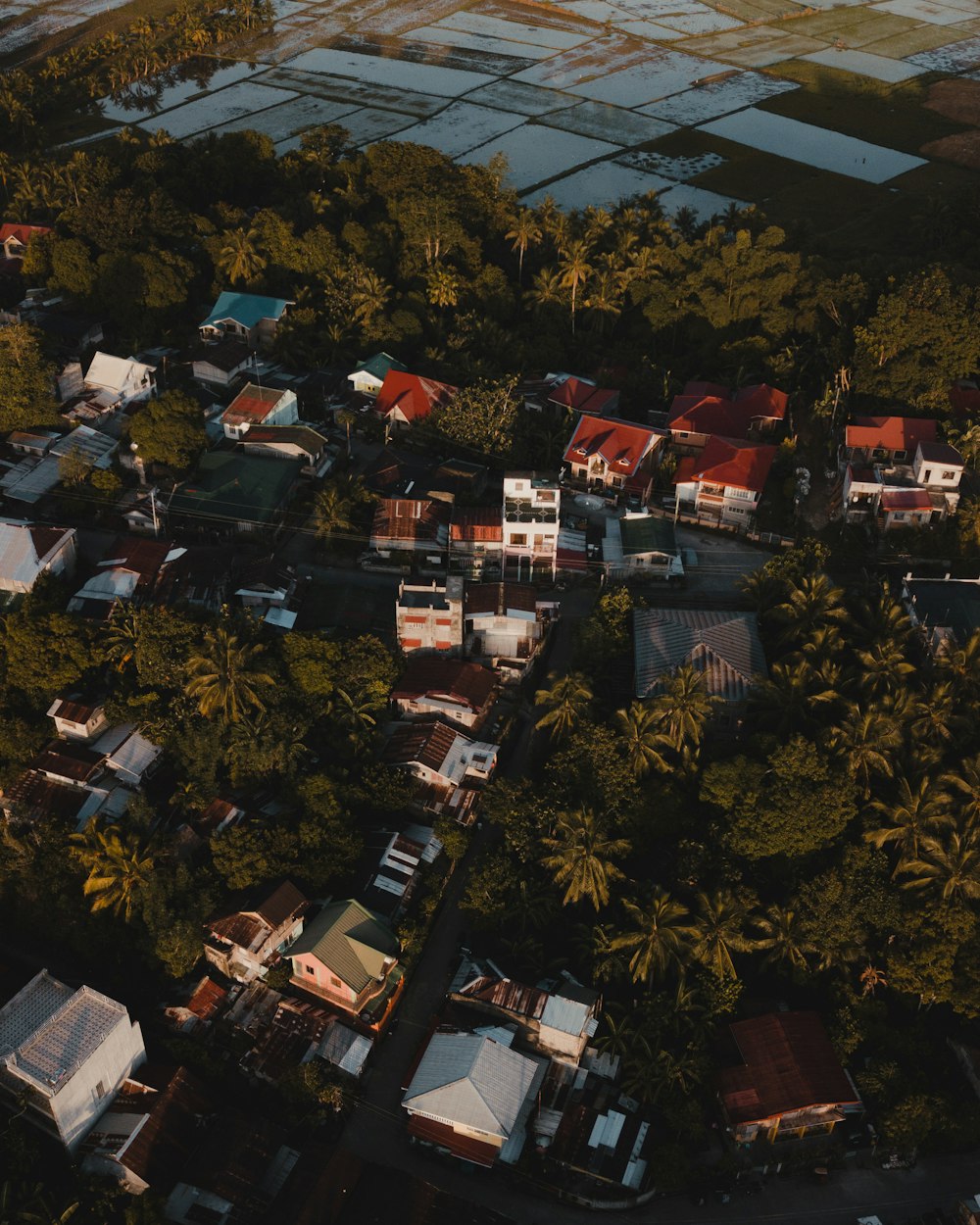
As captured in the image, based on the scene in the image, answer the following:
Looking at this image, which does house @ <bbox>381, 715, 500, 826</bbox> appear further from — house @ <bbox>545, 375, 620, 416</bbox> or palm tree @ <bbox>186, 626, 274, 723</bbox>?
house @ <bbox>545, 375, 620, 416</bbox>

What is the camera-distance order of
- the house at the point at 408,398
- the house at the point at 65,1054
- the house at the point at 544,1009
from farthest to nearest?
1. the house at the point at 408,398
2. the house at the point at 544,1009
3. the house at the point at 65,1054

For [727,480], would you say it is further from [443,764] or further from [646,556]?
[443,764]

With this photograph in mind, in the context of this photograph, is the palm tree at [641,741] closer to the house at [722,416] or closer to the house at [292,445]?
the house at [722,416]

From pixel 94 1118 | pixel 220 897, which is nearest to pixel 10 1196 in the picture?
pixel 94 1118

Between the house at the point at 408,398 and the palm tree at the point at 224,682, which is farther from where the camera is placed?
the house at the point at 408,398

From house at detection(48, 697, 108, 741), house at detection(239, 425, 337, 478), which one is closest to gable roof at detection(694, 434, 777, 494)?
house at detection(239, 425, 337, 478)

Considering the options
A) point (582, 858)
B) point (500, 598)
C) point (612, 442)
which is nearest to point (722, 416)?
point (612, 442)

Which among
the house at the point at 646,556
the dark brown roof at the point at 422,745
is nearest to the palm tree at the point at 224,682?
the dark brown roof at the point at 422,745
